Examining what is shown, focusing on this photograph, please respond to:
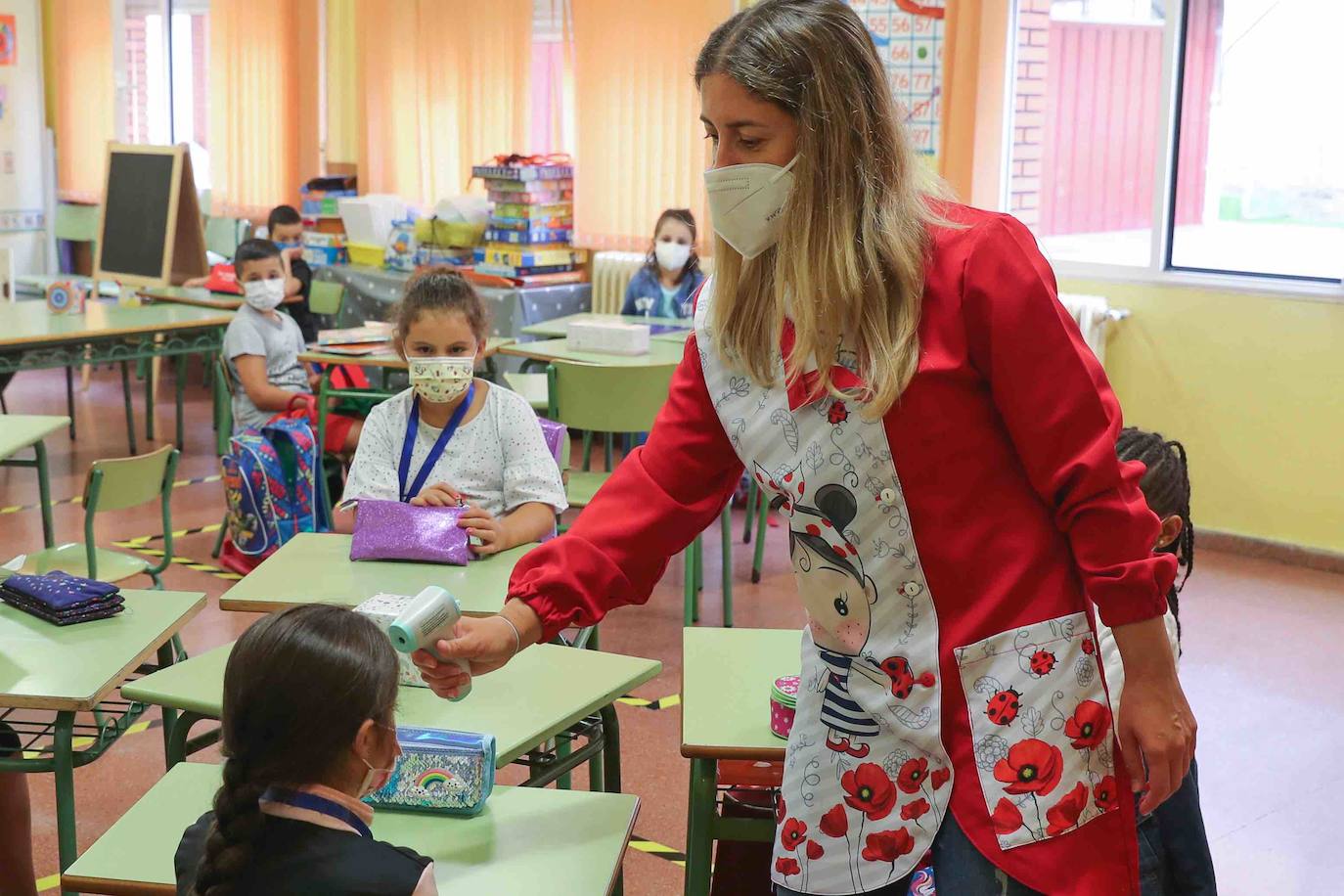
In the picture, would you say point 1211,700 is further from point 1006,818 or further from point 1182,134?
point 1006,818

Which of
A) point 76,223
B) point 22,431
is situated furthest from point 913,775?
point 76,223

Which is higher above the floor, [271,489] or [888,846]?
[888,846]

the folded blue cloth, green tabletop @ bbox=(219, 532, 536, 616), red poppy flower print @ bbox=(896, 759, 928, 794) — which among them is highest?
red poppy flower print @ bbox=(896, 759, 928, 794)

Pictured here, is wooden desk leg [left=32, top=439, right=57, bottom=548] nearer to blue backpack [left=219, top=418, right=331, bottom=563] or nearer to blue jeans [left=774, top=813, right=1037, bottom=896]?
blue backpack [left=219, top=418, right=331, bottom=563]

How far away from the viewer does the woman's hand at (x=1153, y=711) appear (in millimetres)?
1229

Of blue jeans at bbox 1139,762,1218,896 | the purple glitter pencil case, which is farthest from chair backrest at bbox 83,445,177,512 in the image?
blue jeans at bbox 1139,762,1218,896

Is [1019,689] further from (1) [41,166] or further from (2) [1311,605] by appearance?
(1) [41,166]

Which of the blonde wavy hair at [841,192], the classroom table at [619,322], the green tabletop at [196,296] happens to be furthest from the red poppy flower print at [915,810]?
the green tabletop at [196,296]

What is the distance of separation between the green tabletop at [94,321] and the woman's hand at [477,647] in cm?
449

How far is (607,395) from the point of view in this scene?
169 inches

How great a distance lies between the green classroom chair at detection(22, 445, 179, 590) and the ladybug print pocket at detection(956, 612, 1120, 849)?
2619 mm

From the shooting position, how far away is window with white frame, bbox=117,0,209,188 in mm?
9430

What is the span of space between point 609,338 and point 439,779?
3461mm

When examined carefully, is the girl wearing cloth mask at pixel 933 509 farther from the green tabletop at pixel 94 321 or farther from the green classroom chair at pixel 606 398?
the green tabletop at pixel 94 321
